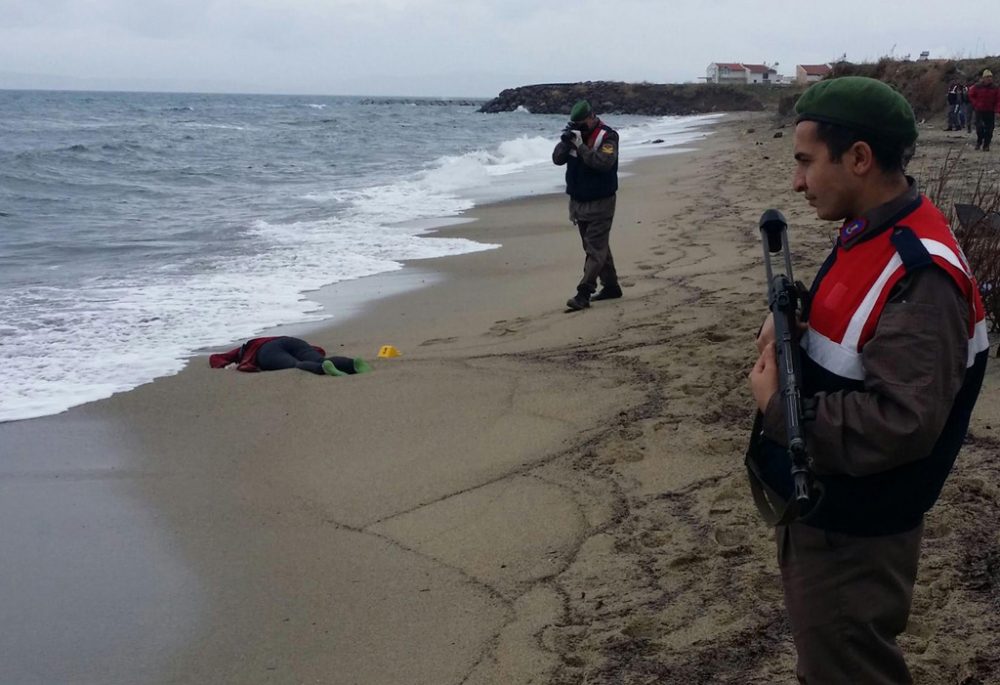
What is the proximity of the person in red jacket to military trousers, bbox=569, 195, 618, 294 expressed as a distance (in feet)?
35.6

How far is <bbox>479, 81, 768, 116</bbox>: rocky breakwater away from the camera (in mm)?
78188

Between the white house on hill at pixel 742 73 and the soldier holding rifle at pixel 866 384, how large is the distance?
112 meters

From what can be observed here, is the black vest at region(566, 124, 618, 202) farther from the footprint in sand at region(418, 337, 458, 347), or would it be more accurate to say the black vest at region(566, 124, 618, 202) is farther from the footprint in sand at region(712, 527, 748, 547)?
the footprint in sand at region(712, 527, 748, 547)

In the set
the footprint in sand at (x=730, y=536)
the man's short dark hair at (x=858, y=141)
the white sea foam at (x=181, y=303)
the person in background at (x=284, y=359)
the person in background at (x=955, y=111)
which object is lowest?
the white sea foam at (x=181, y=303)

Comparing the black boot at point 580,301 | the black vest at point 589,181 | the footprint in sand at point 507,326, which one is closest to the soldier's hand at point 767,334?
the footprint in sand at point 507,326

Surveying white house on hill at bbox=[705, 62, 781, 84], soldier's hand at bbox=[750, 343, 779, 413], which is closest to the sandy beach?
soldier's hand at bbox=[750, 343, 779, 413]

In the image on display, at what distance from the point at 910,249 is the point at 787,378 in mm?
299

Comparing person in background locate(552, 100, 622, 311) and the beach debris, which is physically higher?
person in background locate(552, 100, 622, 311)

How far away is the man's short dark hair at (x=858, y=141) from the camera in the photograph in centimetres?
181

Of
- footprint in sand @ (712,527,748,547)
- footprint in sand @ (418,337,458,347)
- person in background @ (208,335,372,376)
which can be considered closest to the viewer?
footprint in sand @ (712,527,748,547)

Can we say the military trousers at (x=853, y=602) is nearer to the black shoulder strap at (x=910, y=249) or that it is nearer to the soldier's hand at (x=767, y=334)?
the soldier's hand at (x=767, y=334)

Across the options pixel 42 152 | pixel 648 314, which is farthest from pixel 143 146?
pixel 648 314

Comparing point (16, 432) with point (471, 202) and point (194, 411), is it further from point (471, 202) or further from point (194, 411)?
point (471, 202)

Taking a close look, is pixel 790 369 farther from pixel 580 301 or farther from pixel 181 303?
pixel 181 303
